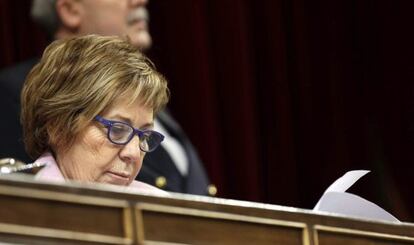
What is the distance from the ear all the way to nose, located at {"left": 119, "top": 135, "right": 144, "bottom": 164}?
72cm

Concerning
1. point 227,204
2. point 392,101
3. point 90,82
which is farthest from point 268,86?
point 227,204

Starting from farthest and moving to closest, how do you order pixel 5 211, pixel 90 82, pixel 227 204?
pixel 90 82 → pixel 227 204 → pixel 5 211

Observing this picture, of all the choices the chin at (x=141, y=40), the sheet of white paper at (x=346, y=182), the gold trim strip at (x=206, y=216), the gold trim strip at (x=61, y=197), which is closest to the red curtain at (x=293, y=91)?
the chin at (x=141, y=40)

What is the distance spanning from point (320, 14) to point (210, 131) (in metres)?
0.53

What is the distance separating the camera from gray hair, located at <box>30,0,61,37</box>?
3.00 meters

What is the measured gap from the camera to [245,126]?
3.70 m

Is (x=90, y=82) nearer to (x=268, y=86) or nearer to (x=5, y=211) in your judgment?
(x=5, y=211)

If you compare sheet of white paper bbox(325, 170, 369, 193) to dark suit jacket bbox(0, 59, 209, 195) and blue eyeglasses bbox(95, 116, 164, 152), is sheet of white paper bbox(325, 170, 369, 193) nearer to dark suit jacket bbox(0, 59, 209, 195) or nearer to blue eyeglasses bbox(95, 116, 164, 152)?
blue eyeglasses bbox(95, 116, 164, 152)

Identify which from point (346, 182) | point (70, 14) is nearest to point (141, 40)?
point (70, 14)

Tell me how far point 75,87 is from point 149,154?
25.8 inches

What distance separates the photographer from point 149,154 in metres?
2.89

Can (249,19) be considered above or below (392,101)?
above

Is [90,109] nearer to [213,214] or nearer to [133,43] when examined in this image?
[213,214]

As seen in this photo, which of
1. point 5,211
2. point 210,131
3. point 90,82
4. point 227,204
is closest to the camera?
point 5,211
